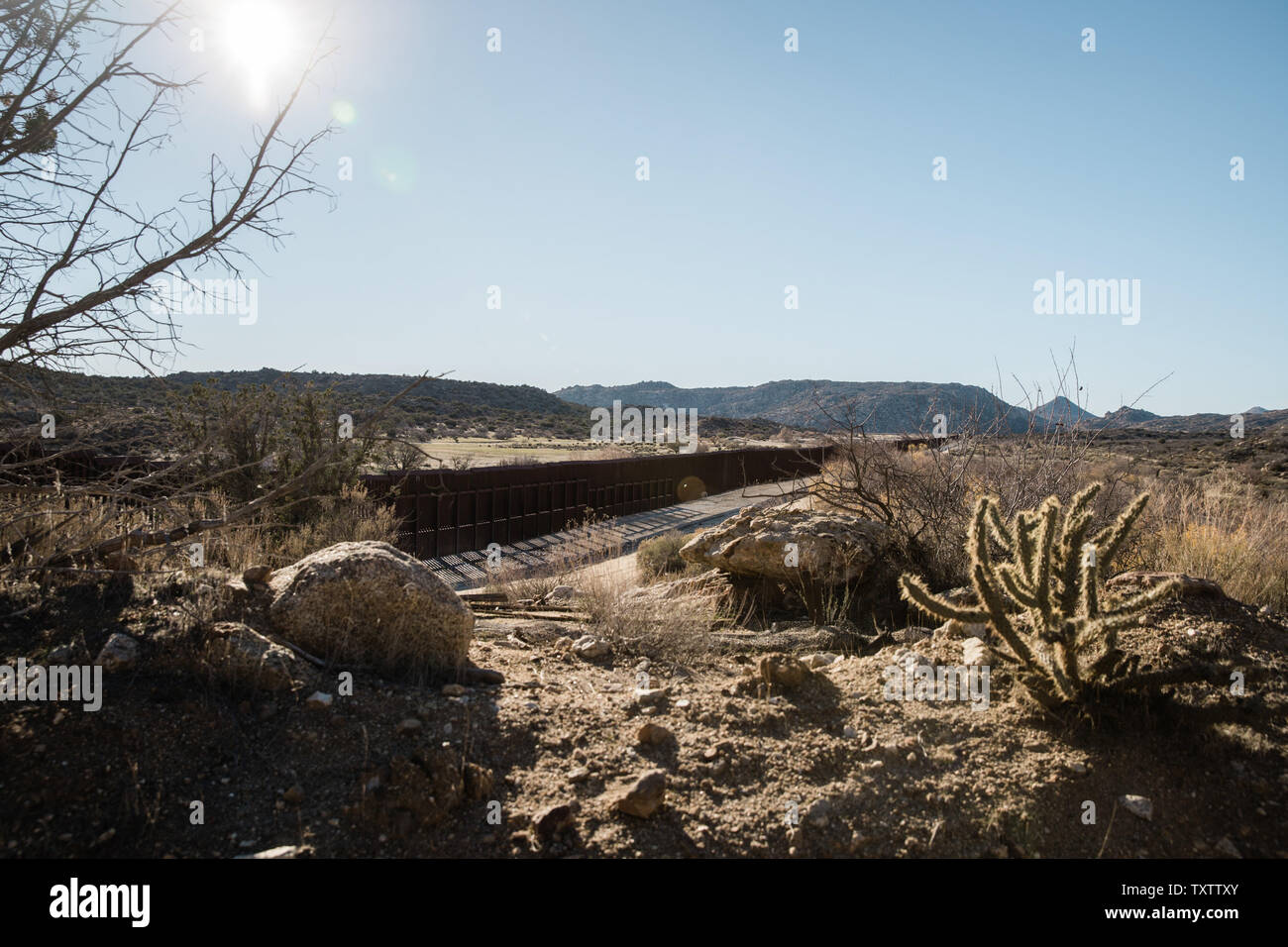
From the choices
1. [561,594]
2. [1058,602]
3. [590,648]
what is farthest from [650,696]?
[561,594]

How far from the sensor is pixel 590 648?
5.75m

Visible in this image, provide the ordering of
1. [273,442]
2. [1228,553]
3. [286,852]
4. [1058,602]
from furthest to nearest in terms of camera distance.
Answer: [273,442]
[1228,553]
[1058,602]
[286,852]

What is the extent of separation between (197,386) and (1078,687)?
11023mm

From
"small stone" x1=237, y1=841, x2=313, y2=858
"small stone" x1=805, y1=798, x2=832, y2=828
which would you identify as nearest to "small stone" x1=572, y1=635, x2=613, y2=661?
"small stone" x1=805, y1=798, x2=832, y2=828

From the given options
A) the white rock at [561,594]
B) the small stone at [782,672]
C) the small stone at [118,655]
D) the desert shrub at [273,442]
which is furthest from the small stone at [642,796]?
the desert shrub at [273,442]

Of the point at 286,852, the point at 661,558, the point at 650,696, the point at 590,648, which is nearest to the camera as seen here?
the point at 286,852

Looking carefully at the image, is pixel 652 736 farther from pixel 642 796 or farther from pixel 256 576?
pixel 256 576

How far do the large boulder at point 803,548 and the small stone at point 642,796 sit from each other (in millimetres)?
5686

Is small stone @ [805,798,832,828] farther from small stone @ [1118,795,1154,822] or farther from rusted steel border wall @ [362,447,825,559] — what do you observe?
rusted steel border wall @ [362,447,825,559]

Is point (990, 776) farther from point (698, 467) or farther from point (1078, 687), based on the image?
point (698, 467)

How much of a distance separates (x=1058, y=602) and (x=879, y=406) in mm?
6099

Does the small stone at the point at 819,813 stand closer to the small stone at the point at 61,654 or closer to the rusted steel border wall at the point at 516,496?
the small stone at the point at 61,654

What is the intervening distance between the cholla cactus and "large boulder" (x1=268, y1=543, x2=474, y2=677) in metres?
2.77
